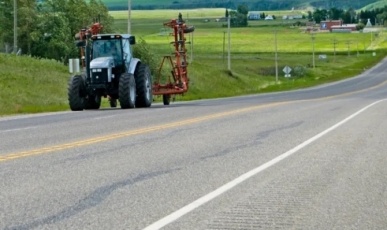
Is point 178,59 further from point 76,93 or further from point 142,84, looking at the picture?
point 76,93

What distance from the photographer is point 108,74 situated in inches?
1265

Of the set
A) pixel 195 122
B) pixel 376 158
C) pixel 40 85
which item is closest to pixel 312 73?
pixel 40 85

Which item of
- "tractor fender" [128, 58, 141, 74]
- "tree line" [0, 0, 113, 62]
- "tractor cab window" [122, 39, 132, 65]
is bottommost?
"tractor fender" [128, 58, 141, 74]

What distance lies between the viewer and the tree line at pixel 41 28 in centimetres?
7456

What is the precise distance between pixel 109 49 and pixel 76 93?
2.07m

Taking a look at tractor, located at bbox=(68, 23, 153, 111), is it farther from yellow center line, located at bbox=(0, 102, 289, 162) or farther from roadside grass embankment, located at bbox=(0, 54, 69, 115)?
yellow center line, located at bbox=(0, 102, 289, 162)

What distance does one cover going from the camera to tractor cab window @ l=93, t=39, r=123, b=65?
107ft

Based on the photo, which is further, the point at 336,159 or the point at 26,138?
the point at 26,138

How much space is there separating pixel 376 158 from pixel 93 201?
22.1ft

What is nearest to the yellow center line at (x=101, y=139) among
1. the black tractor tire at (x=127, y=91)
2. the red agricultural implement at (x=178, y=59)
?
the black tractor tire at (x=127, y=91)

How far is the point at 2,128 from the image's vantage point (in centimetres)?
2259

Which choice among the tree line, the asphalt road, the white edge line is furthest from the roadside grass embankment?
the white edge line

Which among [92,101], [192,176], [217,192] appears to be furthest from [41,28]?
[217,192]

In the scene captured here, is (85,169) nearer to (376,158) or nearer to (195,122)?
(376,158)
